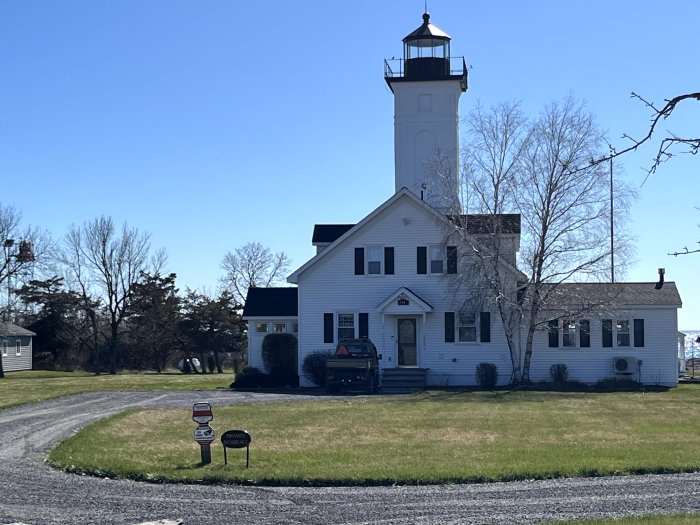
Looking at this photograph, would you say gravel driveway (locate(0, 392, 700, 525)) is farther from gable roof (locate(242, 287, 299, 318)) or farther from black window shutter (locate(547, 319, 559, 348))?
gable roof (locate(242, 287, 299, 318))

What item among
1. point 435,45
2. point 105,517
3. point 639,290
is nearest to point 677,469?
point 105,517

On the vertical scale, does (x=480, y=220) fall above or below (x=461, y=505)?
above

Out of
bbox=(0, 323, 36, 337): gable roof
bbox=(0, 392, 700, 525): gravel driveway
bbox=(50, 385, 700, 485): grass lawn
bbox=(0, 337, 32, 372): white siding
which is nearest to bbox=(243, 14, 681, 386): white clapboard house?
bbox=(50, 385, 700, 485): grass lawn

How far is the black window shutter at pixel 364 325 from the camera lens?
39625 millimetres

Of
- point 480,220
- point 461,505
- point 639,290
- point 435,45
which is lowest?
point 461,505

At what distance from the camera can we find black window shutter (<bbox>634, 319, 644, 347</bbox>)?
39.3 metres

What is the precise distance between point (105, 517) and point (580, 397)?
76.8ft

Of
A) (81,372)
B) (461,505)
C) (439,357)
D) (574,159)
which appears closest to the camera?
(461,505)

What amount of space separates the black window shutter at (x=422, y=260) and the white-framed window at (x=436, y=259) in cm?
20

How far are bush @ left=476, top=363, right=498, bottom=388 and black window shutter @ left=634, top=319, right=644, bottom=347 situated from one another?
5817 mm

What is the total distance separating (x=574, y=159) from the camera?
1425 inches

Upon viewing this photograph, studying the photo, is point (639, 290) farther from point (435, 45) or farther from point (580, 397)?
point (435, 45)

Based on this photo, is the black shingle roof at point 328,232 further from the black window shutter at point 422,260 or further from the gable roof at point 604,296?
the gable roof at point 604,296

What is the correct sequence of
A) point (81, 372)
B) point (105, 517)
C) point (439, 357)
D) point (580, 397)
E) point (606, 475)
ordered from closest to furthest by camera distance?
point (105, 517) < point (606, 475) < point (580, 397) < point (439, 357) < point (81, 372)
